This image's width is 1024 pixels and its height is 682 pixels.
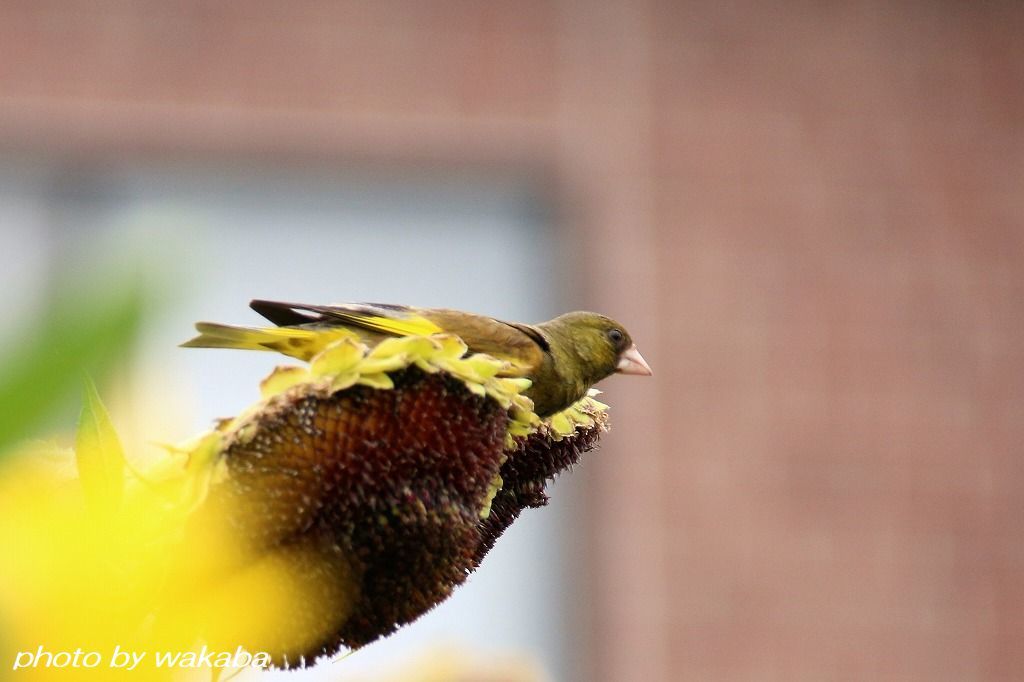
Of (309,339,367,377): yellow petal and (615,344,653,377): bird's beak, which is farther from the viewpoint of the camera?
(615,344,653,377): bird's beak

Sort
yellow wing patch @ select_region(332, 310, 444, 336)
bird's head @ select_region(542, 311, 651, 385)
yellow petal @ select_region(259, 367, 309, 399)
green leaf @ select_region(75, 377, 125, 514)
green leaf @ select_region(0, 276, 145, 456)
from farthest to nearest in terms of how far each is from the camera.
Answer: bird's head @ select_region(542, 311, 651, 385), yellow wing patch @ select_region(332, 310, 444, 336), yellow petal @ select_region(259, 367, 309, 399), green leaf @ select_region(75, 377, 125, 514), green leaf @ select_region(0, 276, 145, 456)

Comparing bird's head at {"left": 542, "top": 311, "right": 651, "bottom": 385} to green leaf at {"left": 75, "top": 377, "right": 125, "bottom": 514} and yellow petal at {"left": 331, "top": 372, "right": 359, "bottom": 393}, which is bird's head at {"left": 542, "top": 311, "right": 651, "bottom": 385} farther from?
green leaf at {"left": 75, "top": 377, "right": 125, "bottom": 514}

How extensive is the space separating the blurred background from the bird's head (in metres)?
2.79

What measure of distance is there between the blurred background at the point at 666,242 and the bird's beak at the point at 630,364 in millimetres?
2737

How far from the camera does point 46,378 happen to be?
0.28 meters

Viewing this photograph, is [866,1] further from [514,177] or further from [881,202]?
[514,177]

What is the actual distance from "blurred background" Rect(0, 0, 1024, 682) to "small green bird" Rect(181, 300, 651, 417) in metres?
2.96

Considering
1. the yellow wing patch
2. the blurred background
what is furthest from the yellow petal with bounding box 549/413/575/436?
the blurred background

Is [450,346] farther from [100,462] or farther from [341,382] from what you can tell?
[100,462]

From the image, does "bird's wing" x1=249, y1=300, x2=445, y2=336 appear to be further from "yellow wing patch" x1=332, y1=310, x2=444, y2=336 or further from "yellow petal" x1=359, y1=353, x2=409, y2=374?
"yellow petal" x1=359, y1=353, x2=409, y2=374

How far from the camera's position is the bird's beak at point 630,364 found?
1330mm

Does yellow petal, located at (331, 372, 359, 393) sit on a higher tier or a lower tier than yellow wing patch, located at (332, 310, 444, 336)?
higher

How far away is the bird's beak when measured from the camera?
1.33 metres

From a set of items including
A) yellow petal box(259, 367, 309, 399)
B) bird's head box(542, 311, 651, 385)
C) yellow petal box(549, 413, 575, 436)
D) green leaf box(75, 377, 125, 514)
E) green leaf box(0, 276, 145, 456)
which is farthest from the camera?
bird's head box(542, 311, 651, 385)
